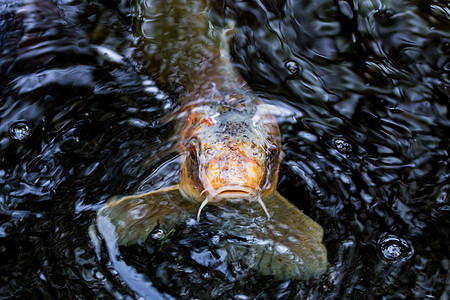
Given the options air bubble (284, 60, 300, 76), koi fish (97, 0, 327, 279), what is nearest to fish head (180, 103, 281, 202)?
koi fish (97, 0, 327, 279)

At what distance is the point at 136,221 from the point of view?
331 centimetres

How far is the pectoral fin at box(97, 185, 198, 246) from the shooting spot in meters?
3.18

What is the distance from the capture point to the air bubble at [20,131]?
3.53m

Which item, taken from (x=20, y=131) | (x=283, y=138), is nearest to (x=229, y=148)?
(x=283, y=138)

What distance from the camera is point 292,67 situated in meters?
4.21

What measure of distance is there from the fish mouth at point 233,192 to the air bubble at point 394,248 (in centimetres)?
94

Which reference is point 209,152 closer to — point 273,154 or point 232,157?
point 232,157

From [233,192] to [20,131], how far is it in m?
1.76

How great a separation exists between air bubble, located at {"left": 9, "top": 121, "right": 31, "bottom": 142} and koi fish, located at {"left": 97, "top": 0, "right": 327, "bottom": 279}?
2.99 ft

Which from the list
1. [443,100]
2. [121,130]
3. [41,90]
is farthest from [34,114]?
[443,100]

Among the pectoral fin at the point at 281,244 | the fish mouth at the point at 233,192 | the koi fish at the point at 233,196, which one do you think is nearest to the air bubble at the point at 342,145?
the koi fish at the point at 233,196

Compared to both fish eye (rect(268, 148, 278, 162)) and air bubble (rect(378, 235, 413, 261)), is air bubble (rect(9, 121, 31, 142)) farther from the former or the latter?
air bubble (rect(378, 235, 413, 261))

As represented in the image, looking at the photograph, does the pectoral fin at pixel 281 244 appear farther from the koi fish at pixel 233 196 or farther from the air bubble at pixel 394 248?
the air bubble at pixel 394 248

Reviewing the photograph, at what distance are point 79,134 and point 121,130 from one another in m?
0.32
